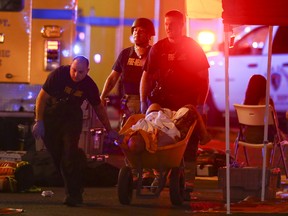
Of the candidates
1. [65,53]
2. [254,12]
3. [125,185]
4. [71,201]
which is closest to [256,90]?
[65,53]

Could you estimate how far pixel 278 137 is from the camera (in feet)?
38.3

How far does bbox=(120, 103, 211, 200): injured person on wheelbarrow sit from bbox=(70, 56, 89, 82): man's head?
67 cm

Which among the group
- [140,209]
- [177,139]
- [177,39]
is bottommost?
[140,209]

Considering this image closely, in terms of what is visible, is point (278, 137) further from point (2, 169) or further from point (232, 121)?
point (232, 121)

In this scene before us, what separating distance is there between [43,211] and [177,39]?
2.28 metres

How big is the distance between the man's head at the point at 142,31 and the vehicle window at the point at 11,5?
262 centimetres

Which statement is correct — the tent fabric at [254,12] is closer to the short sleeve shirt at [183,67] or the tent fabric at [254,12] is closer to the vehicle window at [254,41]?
the short sleeve shirt at [183,67]

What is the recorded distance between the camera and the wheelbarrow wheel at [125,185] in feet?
30.3

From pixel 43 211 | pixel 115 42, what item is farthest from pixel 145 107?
pixel 115 42

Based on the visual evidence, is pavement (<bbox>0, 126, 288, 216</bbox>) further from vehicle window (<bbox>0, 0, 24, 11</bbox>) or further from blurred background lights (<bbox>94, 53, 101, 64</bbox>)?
blurred background lights (<bbox>94, 53, 101, 64</bbox>)

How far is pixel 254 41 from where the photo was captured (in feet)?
61.0

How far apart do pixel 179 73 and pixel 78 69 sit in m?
1.13

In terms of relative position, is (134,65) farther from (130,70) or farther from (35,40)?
(35,40)

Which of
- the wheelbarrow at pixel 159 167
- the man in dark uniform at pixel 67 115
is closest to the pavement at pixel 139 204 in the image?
the wheelbarrow at pixel 159 167
